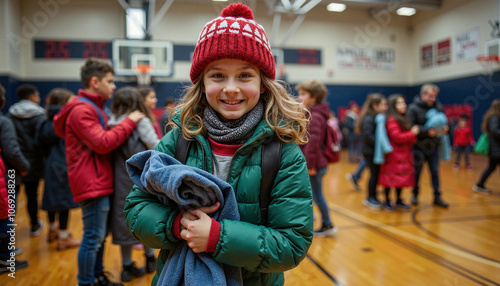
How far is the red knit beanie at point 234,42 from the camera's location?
3.52 ft

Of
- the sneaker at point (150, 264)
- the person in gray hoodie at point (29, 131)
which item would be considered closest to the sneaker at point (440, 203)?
the sneaker at point (150, 264)

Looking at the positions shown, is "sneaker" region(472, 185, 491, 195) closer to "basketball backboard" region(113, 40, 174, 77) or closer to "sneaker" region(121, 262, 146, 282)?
"sneaker" region(121, 262, 146, 282)

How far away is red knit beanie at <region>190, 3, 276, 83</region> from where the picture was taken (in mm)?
1073

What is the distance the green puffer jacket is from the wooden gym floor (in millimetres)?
1560

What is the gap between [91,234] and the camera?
6.86 feet

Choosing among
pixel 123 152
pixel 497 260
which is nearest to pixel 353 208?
pixel 497 260

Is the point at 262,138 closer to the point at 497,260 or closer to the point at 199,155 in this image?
the point at 199,155

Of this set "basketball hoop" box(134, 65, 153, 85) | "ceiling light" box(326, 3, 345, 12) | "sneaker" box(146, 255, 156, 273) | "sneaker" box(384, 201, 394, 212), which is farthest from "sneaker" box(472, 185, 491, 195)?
"basketball hoop" box(134, 65, 153, 85)

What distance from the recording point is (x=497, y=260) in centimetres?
280

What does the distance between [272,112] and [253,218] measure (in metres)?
0.37

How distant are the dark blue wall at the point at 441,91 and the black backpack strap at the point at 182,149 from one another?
8085 mm

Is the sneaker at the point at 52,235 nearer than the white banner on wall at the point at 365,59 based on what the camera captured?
Yes

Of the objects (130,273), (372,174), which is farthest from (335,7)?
(130,273)

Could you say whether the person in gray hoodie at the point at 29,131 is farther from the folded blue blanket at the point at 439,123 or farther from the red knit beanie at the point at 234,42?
the folded blue blanket at the point at 439,123
